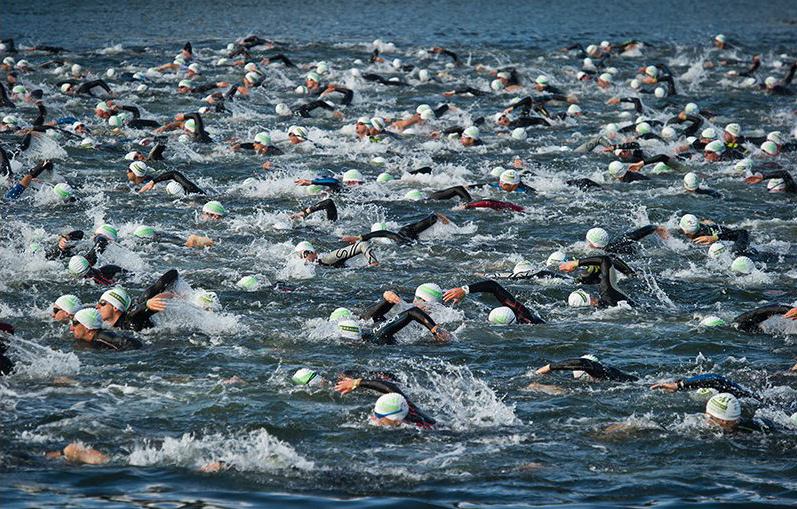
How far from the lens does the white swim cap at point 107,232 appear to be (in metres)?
17.7

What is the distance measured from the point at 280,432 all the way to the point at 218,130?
18021 millimetres

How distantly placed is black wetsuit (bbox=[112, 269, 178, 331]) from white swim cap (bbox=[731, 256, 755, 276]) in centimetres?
897

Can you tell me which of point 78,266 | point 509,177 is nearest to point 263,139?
point 509,177

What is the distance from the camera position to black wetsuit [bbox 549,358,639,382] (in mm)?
12844

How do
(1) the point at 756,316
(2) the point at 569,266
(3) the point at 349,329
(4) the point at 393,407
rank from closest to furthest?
(4) the point at 393,407 < (3) the point at 349,329 < (1) the point at 756,316 < (2) the point at 569,266

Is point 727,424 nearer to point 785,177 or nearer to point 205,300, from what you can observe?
point 205,300

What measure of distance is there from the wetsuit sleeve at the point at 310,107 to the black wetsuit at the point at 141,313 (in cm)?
1565

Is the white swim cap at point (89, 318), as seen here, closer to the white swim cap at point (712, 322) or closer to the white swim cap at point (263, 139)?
the white swim cap at point (712, 322)

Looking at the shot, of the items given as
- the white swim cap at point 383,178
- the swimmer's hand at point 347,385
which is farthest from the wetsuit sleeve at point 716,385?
the white swim cap at point 383,178

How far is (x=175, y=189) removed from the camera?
21906mm

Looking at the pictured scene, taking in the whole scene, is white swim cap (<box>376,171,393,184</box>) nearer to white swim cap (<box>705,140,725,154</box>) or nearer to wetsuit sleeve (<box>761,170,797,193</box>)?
white swim cap (<box>705,140,725,154</box>)

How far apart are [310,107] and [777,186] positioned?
12.9 meters

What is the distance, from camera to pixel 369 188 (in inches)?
Result: 891

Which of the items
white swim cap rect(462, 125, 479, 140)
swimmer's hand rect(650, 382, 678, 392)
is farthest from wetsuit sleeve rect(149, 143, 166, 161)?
swimmer's hand rect(650, 382, 678, 392)
